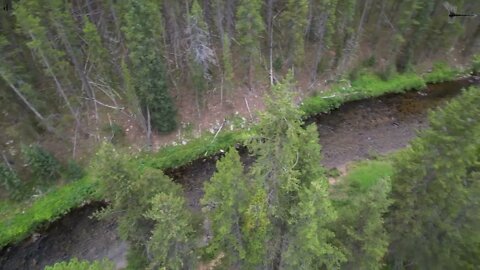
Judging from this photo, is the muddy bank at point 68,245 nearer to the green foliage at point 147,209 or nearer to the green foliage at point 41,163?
the green foliage at point 41,163

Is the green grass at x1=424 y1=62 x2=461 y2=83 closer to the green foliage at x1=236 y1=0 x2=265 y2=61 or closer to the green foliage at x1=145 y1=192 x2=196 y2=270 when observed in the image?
the green foliage at x1=236 y1=0 x2=265 y2=61

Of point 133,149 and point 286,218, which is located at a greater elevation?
point 286,218

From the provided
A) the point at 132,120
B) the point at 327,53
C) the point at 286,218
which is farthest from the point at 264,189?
the point at 327,53

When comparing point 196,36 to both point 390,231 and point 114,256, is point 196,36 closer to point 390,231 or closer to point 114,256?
point 114,256

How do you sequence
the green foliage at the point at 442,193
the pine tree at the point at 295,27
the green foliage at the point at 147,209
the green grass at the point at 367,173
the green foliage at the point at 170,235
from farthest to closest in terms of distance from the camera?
1. the pine tree at the point at 295,27
2. the green grass at the point at 367,173
3. the green foliage at the point at 442,193
4. the green foliage at the point at 147,209
5. the green foliage at the point at 170,235

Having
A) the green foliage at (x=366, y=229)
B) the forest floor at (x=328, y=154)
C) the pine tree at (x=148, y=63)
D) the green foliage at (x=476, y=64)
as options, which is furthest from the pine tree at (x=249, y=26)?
the green foliage at (x=476, y=64)

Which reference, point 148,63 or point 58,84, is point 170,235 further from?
point 58,84
